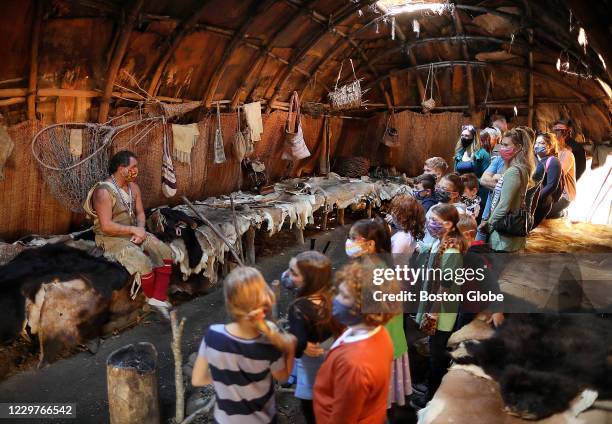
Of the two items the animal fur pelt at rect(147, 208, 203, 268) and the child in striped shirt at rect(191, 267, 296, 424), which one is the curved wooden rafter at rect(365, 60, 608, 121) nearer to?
the animal fur pelt at rect(147, 208, 203, 268)

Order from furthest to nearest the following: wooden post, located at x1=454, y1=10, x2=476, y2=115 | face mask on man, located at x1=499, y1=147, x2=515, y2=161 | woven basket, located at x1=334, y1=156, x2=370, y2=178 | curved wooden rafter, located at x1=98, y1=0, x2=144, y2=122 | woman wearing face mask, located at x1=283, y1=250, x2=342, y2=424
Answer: woven basket, located at x1=334, y1=156, x2=370, y2=178 → wooden post, located at x1=454, y1=10, x2=476, y2=115 → curved wooden rafter, located at x1=98, y1=0, x2=144, y2=122 → face mask on man, located at x1=499, y1=147, x2=515, y2=161 → woman wearing face mask, located at x1=283, y1=250, x2=342, y2=424

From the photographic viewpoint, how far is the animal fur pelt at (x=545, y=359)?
8.21 feet

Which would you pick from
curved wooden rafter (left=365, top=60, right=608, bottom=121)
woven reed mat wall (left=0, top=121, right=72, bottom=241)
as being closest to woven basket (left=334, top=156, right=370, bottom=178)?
curved wooden rafter (left=365, top=60, right=608, bottom=121)

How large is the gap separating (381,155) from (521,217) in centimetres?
719

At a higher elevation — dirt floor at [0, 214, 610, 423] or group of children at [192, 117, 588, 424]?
group of children at [192, 117, 588, 424]

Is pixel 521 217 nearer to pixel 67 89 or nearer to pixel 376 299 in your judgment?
pixel 376 299

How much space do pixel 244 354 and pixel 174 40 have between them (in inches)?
171

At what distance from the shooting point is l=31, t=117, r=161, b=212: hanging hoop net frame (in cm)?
457

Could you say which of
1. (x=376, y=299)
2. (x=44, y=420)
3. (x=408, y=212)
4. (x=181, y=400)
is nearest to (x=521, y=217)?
(x=408, y=212)

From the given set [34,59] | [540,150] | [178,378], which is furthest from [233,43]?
[178,378]

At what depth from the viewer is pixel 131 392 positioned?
293cm

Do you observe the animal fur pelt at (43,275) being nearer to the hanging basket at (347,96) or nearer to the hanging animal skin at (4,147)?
the hanging animal skin at (4,147)

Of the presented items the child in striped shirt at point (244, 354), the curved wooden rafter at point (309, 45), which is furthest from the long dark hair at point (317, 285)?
the curved wooden rafter at point (309, 45)

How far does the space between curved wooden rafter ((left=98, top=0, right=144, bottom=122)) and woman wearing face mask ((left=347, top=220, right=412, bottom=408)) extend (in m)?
3.30
